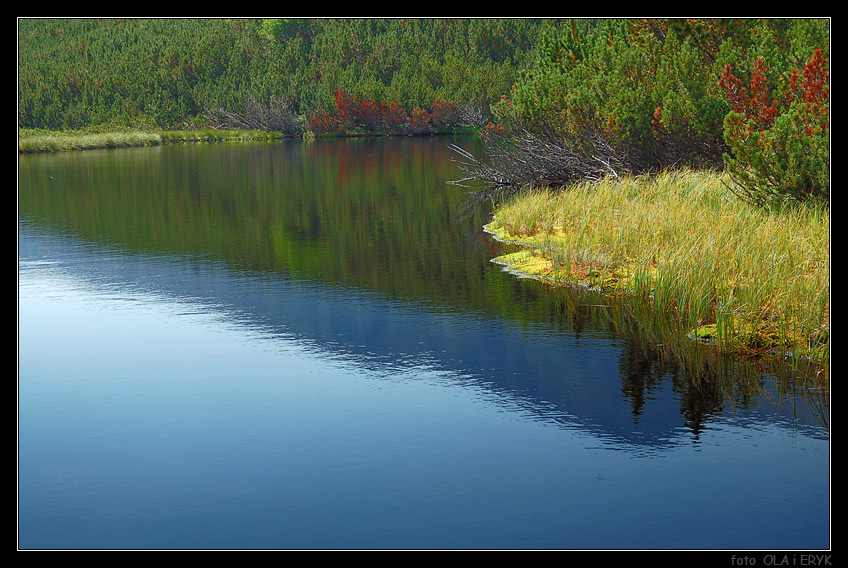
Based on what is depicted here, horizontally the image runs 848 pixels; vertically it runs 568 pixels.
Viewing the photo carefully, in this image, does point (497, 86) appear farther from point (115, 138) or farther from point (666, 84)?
point (666, 84)

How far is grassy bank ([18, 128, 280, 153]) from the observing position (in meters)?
65.1

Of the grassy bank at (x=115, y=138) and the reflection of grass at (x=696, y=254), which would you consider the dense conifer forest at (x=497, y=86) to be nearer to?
the reflection of grass at (x=696, y=254)

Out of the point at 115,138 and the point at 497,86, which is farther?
the point at 497,86

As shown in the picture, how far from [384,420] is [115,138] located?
66488 mm

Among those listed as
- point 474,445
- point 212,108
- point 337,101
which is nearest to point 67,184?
point 474,445

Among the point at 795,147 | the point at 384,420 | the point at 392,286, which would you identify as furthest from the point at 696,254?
the point at 384,420

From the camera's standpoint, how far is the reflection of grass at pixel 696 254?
11523 millimetres

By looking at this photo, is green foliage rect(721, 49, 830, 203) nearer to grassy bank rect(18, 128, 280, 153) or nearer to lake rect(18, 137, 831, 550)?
lake rect(18, 137, 831, 550)

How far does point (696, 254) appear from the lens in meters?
13.6

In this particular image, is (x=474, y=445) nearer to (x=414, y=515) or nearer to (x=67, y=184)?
(x=414, y=515)

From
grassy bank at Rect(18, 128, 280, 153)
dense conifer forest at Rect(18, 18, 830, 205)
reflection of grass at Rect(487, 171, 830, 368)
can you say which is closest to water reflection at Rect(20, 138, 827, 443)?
reflection of grass at Rect(487, 171, 830, 368)

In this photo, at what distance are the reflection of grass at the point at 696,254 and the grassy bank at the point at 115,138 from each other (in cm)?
4960

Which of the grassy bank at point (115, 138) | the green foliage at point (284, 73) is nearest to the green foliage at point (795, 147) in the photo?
the grassy bank at point (115, 138)

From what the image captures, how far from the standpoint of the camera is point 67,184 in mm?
37469
